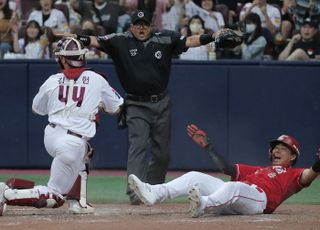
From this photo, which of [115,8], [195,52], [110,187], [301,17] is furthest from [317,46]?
[110,187]

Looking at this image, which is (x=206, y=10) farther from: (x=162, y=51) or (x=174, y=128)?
(x=162, y=51)

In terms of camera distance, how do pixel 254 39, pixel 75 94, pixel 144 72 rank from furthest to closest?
pixel 254 39
pixel 144 72
pixel 75 94

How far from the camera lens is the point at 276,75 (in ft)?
44.4

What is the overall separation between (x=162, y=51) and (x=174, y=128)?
314 cm

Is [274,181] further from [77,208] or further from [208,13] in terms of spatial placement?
[208,13]

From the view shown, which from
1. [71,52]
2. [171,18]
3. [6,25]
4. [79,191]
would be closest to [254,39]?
[171,18]

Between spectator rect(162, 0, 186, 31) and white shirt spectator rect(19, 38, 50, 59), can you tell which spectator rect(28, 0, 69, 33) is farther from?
spectator rect(162, 0, 186, 31)

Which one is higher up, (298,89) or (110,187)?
(298,89)

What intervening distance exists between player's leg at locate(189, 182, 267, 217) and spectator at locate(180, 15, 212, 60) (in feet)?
17.1

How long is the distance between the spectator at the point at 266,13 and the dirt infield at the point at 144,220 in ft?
17.1

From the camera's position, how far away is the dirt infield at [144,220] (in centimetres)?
814

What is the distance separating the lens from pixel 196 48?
1391 cm

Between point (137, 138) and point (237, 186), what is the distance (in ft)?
6.79

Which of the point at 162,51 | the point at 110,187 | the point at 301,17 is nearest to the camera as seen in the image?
the point at 162,51
